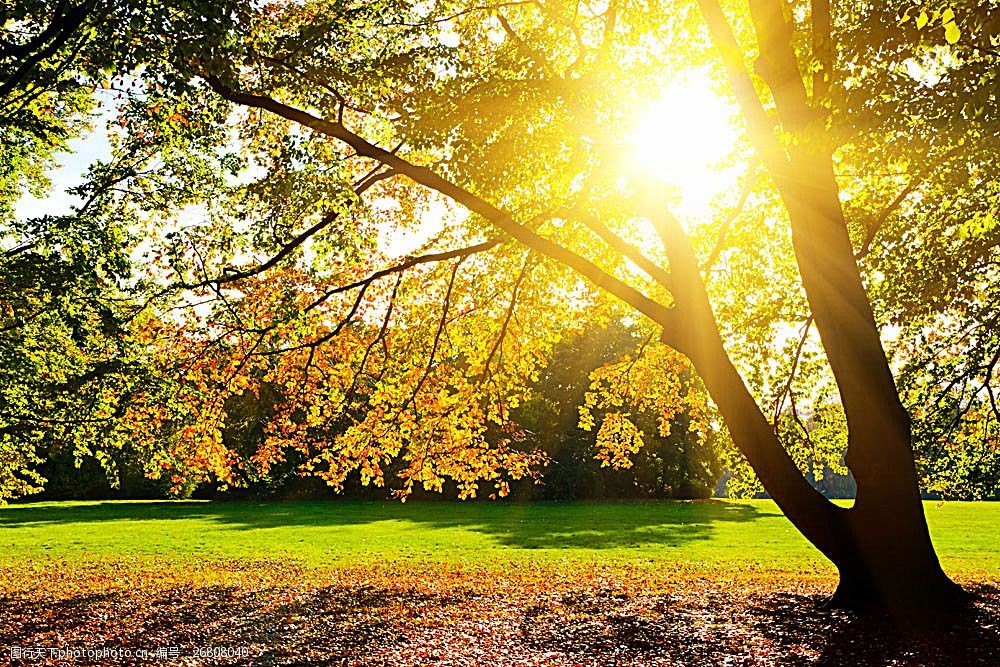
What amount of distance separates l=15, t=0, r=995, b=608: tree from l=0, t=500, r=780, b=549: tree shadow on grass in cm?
1191

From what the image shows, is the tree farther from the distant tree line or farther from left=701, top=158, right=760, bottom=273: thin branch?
the distant tree line

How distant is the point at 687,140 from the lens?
1310cm

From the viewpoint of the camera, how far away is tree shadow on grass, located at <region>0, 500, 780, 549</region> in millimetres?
26438

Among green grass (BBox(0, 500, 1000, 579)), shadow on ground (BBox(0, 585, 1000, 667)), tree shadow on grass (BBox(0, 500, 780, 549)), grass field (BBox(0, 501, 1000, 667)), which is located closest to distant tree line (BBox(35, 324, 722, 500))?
tree shadow on grass (BBox(0, 500, 780, 549))

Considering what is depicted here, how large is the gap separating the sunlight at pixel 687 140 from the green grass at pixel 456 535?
8457mm

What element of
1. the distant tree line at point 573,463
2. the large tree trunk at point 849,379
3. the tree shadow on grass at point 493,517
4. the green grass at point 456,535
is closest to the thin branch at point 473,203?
the large tree trunk at point 849,379

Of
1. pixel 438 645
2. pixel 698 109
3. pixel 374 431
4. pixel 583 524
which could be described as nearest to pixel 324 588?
pixel 374 431

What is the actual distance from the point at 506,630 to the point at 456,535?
18199mm

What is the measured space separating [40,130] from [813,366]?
1412cm

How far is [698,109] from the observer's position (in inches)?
522

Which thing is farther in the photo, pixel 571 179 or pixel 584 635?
pixel 571 179

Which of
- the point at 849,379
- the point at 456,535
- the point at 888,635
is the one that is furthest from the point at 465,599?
the point at 456,535

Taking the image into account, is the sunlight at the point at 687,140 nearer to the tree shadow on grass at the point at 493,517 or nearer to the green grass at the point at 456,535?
the green grass at the point at 456,535

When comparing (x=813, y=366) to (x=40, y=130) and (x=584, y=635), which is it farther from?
(x=40, y=130)
